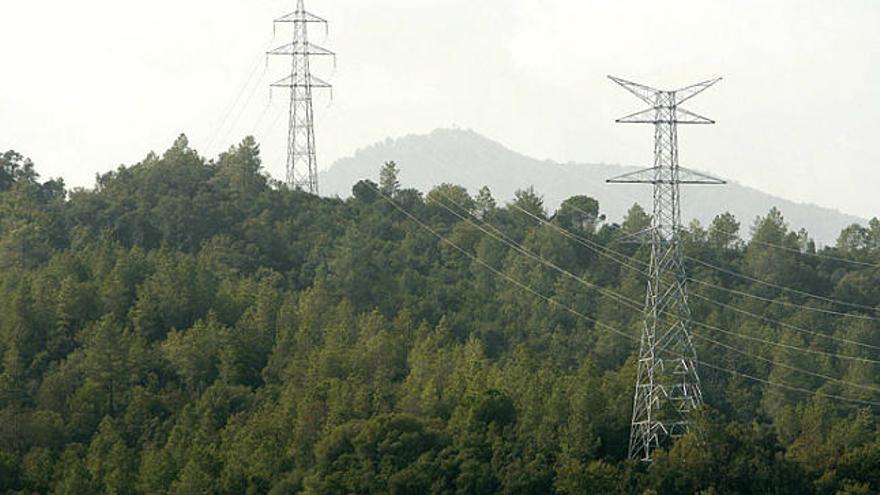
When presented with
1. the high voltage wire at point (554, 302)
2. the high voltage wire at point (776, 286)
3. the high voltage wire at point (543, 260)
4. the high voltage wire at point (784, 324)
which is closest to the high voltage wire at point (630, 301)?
the high voltage wire at point (543, 260)

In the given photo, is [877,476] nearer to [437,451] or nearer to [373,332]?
[437,451]

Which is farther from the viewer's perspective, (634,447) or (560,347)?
(560,347)

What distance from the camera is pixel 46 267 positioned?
242ft

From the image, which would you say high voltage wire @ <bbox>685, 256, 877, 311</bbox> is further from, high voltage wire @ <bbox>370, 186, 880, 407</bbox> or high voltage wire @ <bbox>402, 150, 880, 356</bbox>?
high voltage wire @ <bbox>370, 186, 880, 407</bbox>

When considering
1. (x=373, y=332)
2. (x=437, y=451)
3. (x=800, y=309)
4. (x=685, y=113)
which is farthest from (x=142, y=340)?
(x=800, y=309)

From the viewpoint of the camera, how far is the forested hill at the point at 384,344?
5497 cm

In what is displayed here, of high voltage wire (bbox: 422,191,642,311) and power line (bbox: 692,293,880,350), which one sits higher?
high voltage wire (bbox: 422,191,642,311)

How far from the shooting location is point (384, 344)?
65250 millimetres

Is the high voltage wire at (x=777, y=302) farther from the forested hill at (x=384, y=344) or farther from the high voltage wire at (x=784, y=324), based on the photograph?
the high voltage wire at (x=784, y=324)

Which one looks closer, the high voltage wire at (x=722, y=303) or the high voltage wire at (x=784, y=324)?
the high voltage wire at (x=722, y=303)

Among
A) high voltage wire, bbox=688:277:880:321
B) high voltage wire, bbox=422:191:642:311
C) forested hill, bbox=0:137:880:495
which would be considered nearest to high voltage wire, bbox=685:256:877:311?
forested hill, bbox=0:137:880:495

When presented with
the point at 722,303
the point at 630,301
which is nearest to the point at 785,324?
the point at 722,303

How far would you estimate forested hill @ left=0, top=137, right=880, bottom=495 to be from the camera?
54969mm

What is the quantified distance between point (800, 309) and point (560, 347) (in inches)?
553
